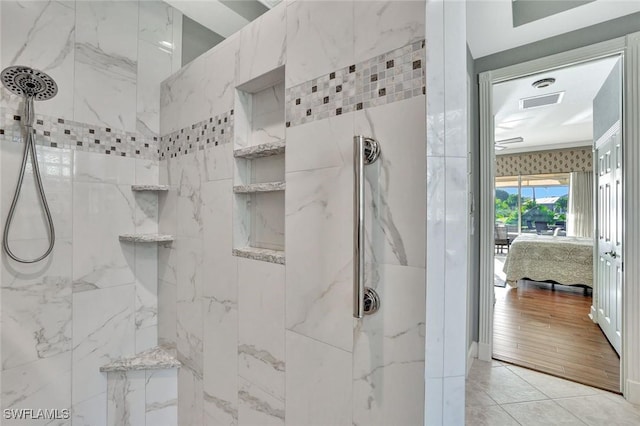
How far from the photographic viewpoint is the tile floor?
196 centimetres

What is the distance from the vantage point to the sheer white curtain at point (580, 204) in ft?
22.9

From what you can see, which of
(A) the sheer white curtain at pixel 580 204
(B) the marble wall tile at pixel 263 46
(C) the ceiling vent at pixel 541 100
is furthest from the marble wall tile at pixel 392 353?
(A) the sheer white curtain at pixel 580 204

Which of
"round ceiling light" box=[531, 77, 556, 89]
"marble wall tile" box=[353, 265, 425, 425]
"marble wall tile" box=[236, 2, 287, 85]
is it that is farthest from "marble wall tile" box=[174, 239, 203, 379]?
"round ceiling light" box=[531, 77, 556, 89]

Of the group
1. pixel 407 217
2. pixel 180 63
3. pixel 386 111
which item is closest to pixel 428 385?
pixel 407 217

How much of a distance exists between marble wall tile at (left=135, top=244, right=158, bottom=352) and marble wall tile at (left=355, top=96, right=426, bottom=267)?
170 centimetres

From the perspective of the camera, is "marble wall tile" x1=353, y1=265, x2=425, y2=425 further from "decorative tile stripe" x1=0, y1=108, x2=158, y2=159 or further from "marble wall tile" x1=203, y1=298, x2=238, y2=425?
Answer: "decorative tile stripe" x1=0, y1=108, x2=158, y2=159

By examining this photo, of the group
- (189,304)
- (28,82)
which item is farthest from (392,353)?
(28,82)

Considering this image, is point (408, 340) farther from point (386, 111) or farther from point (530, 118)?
point (530, 118)

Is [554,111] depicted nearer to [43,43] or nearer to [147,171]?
[147,171]

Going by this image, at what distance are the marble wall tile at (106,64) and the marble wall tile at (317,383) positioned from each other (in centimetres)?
170

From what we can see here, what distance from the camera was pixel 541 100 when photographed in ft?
12.6

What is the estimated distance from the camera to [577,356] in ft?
9.05

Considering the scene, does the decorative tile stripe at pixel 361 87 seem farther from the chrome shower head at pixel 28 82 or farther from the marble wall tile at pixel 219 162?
the chrome shower head at pixel 28 82

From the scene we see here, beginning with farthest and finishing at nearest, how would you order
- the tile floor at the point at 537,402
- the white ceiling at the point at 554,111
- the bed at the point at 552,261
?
the bed at the point at 552,261 < the white ceiling at the point at 554,111 < the tile floor at the point at 537,402
